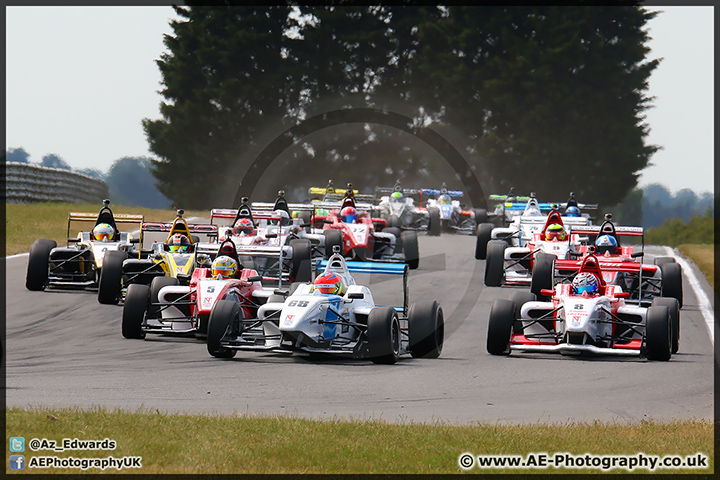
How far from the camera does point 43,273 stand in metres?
24.1

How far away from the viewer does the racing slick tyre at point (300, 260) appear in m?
24.9

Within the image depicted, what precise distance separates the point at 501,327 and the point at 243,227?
11403mm

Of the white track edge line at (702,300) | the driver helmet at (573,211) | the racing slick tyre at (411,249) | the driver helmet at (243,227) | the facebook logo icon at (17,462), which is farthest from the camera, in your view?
the driver helmet at (573,211)

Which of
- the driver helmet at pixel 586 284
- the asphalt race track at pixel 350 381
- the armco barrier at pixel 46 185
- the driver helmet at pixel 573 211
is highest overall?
the armco barrier at pixel 46 185

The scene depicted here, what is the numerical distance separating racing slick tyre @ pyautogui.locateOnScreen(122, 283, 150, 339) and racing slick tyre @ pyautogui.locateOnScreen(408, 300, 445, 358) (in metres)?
4.85

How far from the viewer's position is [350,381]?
562 inches

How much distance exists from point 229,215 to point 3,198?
25921 mm

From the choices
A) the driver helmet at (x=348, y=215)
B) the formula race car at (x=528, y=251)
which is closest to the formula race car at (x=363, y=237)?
the driver helmet at (x=348, y=215)

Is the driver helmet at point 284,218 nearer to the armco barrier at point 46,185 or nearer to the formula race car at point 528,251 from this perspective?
the formula race car at point 528,251

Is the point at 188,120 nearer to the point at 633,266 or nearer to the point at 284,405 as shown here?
the point at 633,266

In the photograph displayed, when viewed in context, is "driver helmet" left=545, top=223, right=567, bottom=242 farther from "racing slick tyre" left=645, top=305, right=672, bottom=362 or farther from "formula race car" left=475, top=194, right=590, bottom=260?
"racing slick tyre" left=645, top=305, right=672, bottom=362

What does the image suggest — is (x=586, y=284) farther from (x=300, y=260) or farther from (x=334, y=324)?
(x=300, y=260)

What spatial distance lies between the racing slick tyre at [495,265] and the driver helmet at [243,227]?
6.48 m

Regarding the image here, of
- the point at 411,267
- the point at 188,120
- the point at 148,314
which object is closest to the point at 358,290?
the point at 148,314
